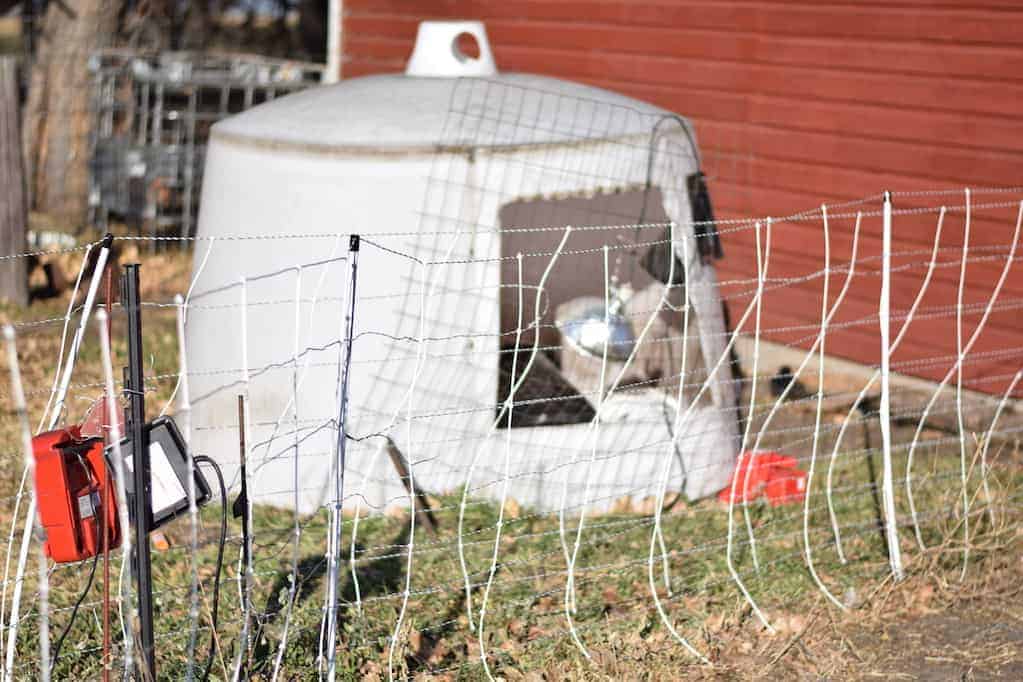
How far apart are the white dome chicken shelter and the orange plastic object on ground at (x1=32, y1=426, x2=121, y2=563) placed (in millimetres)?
2011

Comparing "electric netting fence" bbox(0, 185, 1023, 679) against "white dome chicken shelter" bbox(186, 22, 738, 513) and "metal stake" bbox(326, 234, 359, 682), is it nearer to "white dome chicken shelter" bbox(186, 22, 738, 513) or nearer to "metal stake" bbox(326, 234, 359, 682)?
"white dome chicken shelter" bbox(186, 22, 738, 513)

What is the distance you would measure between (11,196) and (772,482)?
21.0ft

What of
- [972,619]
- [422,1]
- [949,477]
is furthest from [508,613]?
[422,1]

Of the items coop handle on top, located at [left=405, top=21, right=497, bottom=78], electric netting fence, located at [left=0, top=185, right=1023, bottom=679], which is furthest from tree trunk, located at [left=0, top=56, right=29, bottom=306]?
coop handle on top, located at [left=405, top=21, right=497, bottom=78]

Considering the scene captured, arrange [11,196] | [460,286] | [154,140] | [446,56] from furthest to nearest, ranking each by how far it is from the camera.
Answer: [154,140] → [11,196] → [446,56] → [460,286]

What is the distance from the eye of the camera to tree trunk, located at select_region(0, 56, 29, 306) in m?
9.75

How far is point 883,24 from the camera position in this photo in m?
7.60

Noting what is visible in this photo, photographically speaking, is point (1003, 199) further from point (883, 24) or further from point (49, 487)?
point (49, 487)

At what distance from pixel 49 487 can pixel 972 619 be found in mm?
3304

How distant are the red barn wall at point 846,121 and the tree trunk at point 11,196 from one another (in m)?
3.96

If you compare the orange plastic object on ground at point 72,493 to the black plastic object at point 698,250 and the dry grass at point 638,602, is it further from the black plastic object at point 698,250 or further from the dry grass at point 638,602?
the black plastic object at point 698,250

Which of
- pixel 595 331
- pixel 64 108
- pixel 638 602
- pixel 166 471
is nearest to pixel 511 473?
pixel 595 331

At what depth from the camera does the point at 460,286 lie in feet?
18.6

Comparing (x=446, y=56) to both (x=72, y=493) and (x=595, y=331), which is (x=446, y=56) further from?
(x=72, y=493)
